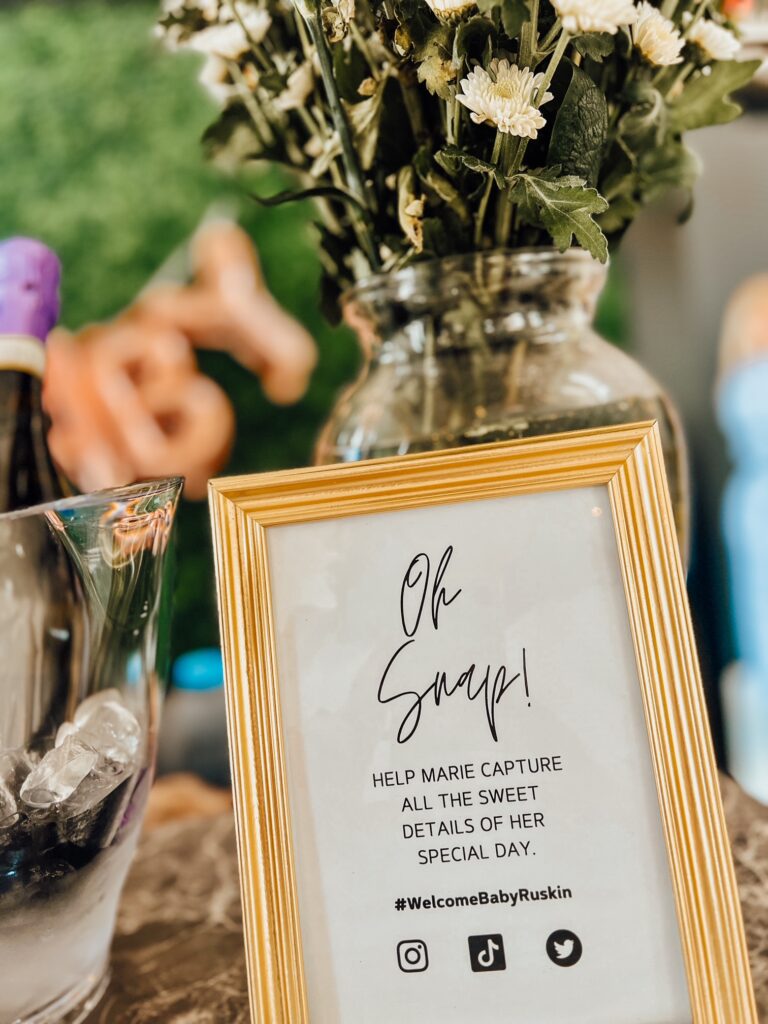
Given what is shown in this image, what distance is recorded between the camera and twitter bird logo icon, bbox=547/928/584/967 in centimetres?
33

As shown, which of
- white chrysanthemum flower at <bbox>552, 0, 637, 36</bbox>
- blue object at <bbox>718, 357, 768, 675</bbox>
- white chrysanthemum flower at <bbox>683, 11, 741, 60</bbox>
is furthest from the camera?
blue object at <bbox>718, 357, 768, 675</bbox>

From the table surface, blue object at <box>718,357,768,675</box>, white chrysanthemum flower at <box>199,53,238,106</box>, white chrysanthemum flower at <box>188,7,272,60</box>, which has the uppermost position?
white chrysanthemum flower at <box>199,53,238,106</box>

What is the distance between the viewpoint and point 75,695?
478 mm

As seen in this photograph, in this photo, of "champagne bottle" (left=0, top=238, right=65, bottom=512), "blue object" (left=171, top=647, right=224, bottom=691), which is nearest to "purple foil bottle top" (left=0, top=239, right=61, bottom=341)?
"champagne bottle" (left=0, top=238, right=65, bottom=512)

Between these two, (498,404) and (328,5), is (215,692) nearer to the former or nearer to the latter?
(498,404)

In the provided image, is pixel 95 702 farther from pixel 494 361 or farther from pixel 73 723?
pixel 494 361

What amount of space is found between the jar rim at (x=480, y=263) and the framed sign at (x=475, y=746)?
0.45 feet

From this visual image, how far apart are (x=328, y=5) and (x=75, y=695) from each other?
381 mm

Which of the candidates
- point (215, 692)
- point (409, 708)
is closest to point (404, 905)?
point (409, 708)

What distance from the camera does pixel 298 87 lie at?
0.45m

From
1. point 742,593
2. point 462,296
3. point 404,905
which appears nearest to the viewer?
point 404,905

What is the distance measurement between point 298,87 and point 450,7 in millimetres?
132

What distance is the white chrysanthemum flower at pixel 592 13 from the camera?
32 cm

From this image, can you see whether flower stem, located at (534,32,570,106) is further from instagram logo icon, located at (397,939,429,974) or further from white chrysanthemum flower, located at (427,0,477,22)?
instagram logo icon, located at (397,939,429,974)
